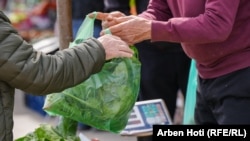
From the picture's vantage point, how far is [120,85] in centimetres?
209

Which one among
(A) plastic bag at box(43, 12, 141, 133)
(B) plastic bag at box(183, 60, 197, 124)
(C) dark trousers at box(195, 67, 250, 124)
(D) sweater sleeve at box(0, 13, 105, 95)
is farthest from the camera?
(B) plastic bag at box(183, 60, 197, 124)

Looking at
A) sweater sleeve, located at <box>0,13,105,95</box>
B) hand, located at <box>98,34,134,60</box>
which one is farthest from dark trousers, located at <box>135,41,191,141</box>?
sweater sleeve, located at <box>0,13,105,95</box>

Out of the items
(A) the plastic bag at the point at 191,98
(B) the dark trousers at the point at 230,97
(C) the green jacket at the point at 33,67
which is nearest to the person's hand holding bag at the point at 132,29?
(C) the green jacket at the point at 33,67

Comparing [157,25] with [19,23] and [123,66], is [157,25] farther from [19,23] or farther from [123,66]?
[19,23]

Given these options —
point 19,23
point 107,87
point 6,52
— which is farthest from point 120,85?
point 19,23

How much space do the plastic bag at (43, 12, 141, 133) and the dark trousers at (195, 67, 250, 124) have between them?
0.37m

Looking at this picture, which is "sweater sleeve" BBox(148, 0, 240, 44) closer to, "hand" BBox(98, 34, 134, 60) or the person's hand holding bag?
the person's hand holding bag

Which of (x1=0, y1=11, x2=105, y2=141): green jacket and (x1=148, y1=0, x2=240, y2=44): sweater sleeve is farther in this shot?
(x1=148, y1=0, x2=240, y2=44): sweater sleeve

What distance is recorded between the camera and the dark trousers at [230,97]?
215cm

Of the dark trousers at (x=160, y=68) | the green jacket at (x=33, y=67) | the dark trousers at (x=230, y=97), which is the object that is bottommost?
the dark trousers at (x=160, y=68)

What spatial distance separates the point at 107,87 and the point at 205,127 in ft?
1.52

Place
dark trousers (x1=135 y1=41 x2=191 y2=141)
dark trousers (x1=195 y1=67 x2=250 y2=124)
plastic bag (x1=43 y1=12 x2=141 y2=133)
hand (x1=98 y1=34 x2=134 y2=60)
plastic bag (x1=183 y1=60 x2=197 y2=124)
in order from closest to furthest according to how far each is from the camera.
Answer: hand (x1=98 y1=34 x2=134 y2=60), plastic bag (x1=43 y1=12 x2=141 y2=133), dark trousers (x1=195 y1=67 x2=250 y2=124), plastic bag (x1=183 y1=60 x2=197 y2=124), dark trousers (x1=135 y1=41 x2=191 y2=141)

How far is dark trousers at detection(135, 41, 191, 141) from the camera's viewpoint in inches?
134

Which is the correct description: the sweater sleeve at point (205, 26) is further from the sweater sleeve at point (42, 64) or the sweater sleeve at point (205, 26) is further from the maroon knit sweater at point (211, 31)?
the sweater sleeve at point (42, 64)
